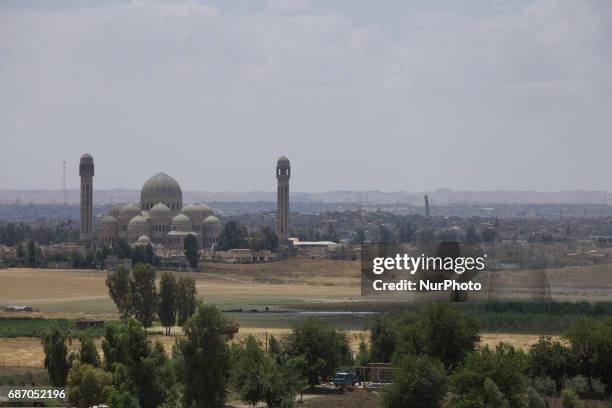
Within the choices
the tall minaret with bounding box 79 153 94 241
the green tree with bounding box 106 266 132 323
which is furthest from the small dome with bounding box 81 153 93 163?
the green tree with bounding box 106 266 132 323

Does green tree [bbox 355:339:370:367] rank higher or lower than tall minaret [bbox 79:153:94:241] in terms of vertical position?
lower

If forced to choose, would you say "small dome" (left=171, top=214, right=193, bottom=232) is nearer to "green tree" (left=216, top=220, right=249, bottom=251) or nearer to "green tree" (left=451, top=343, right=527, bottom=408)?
"green tree" (left=216, top=220, right=249, bottom=251)

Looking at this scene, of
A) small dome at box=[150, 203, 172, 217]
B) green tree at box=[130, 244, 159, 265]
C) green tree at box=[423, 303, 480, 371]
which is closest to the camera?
green tree at box=[423, 303, 480, 371]

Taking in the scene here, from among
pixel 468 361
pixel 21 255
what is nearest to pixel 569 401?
pixel 468 361

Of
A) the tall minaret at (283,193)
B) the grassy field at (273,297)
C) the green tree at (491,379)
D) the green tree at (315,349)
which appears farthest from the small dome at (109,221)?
the green tree at (491,379)

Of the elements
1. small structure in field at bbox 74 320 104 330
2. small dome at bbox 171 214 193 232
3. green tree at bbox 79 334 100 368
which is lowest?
small structure in field at bbox 74 320 104 330

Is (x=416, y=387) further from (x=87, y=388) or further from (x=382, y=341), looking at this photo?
(x=382, y=341)

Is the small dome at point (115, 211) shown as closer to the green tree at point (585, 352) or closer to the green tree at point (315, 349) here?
the green tree at point (315, 349)
